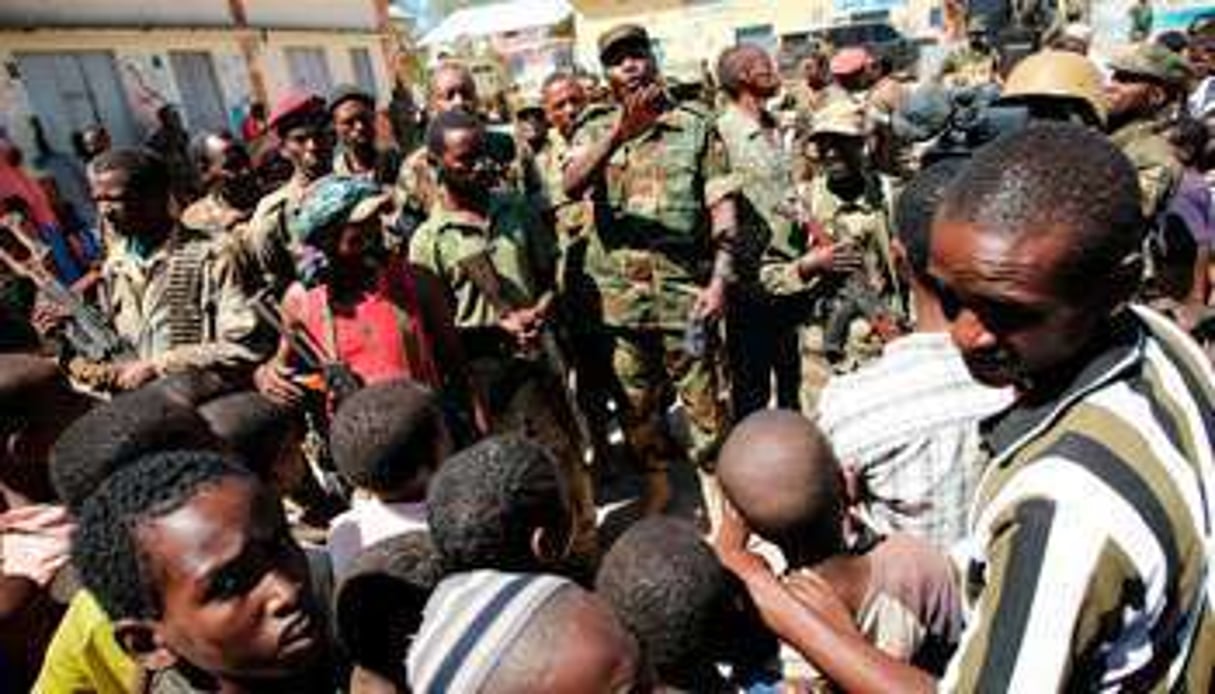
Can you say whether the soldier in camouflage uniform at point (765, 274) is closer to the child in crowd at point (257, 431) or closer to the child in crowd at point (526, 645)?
the child in crowd at point (257, 431)

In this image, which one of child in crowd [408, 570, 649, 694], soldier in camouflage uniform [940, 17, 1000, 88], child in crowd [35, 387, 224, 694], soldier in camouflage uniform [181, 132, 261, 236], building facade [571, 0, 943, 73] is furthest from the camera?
building facade [571, 0, 943, 73]

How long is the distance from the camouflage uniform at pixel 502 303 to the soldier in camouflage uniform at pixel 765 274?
1.02 meters

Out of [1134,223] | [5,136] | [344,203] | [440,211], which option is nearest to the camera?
[1134,223]

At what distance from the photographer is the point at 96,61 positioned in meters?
15.0

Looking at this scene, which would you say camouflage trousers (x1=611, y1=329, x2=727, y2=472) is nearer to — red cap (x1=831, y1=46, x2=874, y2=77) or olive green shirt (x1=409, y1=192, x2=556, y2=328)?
olive green shirt (x1=409, y1=192, x2=556, y2=328)

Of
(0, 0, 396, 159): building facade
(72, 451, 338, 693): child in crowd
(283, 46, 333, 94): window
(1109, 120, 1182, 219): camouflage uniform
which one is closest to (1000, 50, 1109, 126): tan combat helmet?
(1109, 120, 1182, 219): camouflage uniform

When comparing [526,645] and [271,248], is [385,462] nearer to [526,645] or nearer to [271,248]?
[526,645]

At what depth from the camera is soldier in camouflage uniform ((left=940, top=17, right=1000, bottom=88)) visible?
38.7 feet

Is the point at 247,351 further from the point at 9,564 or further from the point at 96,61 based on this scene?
the point at 96,61

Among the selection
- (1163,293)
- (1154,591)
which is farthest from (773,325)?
(1154,591)

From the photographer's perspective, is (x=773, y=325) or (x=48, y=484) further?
(x=773, y=325)

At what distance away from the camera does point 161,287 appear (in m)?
3.59

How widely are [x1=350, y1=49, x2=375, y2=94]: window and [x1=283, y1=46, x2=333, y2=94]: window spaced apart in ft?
4.27

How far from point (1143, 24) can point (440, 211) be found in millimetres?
14913
